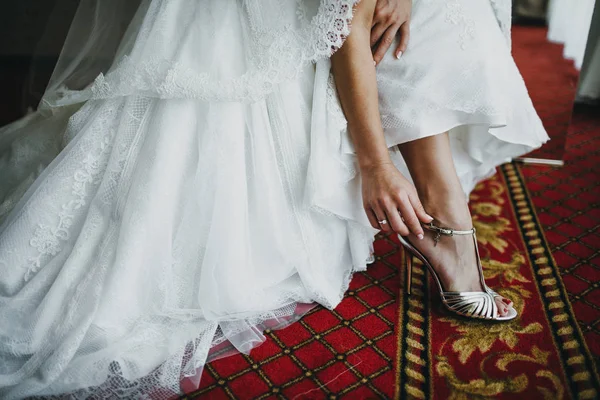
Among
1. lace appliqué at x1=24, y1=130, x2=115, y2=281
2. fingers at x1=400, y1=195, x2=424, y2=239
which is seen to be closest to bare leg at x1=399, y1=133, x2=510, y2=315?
fingers at x1=400, y1=195, x2=424, y2=239

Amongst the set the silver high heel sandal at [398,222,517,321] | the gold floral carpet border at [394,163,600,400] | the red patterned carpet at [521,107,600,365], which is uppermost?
the silver high heel sandal at [398,222,517,321]

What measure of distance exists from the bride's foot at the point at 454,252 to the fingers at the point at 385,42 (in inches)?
10.8

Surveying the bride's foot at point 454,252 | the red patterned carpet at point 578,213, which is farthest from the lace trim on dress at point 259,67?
the red patterned carpet at point 578,213

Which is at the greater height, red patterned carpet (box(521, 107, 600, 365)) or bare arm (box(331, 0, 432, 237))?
bare arm (box(331, 0, 432, 237))

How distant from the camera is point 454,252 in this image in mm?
871

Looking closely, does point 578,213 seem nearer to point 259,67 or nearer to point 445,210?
point 445,210

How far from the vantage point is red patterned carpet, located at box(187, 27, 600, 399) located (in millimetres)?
712

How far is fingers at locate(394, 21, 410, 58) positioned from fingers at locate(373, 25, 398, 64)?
1 cm

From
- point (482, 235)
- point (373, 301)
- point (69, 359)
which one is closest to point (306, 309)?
point (373, 301)

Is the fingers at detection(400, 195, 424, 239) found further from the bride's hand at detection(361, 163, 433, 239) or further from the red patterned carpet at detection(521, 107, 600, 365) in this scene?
the red patterned carpet at detection(521, 107, 600, 365)

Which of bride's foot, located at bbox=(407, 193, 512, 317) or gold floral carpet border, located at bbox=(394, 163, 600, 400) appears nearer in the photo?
gold floral carpet border, located at bbox=(394, 163, 600, 400)

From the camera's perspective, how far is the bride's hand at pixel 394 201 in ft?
2.56

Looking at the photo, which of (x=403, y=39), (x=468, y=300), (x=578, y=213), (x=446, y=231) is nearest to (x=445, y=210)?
(x=446, y=231)

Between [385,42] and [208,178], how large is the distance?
1.27ft
